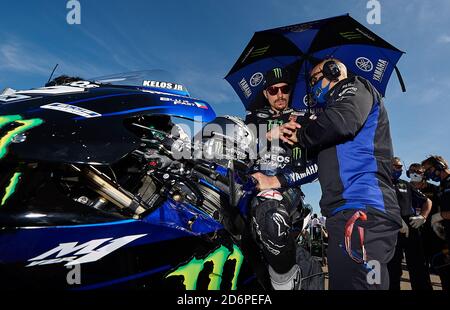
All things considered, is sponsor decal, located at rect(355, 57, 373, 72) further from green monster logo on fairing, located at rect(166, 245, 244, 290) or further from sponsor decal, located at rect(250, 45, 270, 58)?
green monster logo on fairing, located at rect(166, 245, 244, 290)

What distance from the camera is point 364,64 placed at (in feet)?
12.9

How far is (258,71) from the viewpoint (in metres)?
4.52

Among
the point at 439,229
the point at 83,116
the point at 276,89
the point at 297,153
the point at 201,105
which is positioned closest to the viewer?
the point at 83,116

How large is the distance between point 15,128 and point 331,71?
1918 millimetres

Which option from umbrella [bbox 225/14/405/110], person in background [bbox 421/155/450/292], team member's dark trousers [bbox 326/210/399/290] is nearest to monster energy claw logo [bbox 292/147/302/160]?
team member's dark trousers [bbox 326/210/399/290]

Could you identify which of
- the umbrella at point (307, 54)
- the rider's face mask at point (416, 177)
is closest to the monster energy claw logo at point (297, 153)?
the umbrella at point (307, 54)

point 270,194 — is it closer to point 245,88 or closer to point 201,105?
point 201,105

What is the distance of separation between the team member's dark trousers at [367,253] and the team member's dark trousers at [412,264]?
3845 millimetres

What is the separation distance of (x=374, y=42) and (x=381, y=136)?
212 cm

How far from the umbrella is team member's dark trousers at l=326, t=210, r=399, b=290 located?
176 centimetres

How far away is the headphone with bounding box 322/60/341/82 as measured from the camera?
2186 millimetres

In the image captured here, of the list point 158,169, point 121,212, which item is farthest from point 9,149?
point 158,169

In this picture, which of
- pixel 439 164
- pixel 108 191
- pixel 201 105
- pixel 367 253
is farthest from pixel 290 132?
pixel 439 164

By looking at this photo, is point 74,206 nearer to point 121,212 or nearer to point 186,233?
point 121,212
